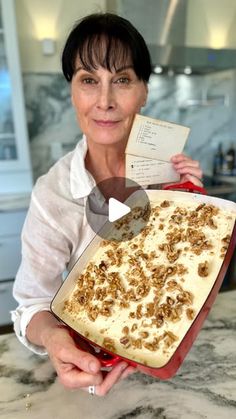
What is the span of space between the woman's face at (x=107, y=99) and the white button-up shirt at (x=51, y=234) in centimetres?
10

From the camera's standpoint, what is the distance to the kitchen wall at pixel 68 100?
1810mm

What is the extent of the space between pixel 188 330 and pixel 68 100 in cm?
182

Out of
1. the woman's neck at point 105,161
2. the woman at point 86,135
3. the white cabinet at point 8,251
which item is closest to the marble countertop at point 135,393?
the woman at point 86,135

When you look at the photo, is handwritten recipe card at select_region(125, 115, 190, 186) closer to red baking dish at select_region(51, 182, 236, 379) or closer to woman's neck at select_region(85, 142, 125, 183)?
red baking dish at select_region(51, 182, 236, 379)

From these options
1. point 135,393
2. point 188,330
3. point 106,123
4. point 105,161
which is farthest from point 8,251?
point 188,330

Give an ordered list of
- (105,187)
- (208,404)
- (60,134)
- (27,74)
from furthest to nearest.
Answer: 1. (60,134)
2. (27,74)
3. (105,187)
4. (208,404)

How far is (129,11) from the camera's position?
173cm

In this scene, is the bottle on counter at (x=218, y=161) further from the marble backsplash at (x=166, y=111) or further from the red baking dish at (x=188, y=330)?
the red baking dish at (x=188, y=330)

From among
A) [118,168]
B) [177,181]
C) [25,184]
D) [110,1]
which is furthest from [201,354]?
[110,1]

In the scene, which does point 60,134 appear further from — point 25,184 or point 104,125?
point 104,125

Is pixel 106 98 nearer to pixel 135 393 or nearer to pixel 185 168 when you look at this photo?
pixel 185 168

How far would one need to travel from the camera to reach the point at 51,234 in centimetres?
66

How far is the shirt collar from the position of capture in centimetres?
69

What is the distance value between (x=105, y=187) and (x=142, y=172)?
17cm
